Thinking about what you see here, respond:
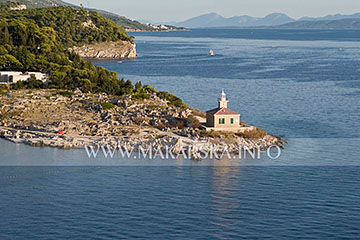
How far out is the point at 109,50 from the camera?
185500 millimetres

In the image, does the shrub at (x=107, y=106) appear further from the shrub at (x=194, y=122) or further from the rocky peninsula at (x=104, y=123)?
the shrub at (x=194, y=122)

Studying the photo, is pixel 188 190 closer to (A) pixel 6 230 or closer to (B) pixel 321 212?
(B) pixel 321 212

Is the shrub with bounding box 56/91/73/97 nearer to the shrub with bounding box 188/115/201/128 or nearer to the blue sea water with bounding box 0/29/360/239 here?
the blue sea water with bounding box 0/29/360/239

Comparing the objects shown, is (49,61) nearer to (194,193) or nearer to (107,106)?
(107,106)

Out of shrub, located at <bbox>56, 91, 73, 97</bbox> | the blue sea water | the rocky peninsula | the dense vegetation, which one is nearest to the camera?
the blue sea water

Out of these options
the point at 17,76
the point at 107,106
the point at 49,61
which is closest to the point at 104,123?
the point at 107,106

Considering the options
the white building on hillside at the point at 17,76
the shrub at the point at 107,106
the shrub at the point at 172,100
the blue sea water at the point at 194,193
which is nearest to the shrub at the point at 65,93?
the shrub at the point at 107,106

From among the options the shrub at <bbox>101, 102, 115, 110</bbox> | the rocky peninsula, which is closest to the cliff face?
the rocky peninsula

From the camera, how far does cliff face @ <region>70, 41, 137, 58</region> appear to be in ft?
593

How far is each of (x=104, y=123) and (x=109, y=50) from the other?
421ft

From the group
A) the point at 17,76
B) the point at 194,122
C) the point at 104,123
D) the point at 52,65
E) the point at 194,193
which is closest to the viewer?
the point at 194,193

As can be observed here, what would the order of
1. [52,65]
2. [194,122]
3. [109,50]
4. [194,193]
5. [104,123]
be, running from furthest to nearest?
[109,50]
[52,65]
[104,123]
[194,122]
[194,193]

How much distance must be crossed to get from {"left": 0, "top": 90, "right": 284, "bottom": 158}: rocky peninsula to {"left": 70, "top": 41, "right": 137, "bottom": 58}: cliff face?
110 metres

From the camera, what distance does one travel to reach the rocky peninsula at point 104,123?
54406 mm
